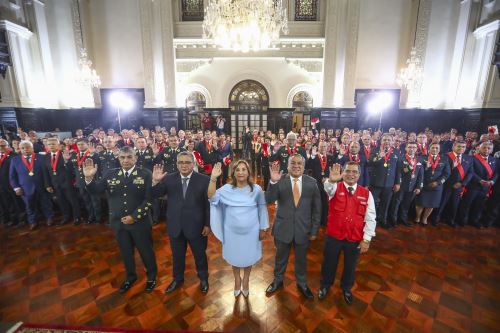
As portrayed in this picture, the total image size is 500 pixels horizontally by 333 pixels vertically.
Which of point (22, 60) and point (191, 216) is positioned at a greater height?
point (22, 60)

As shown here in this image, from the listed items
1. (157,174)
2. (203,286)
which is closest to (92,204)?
(157,174)

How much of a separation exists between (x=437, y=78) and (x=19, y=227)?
15931 mm

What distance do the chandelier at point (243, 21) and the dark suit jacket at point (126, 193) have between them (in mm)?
4044

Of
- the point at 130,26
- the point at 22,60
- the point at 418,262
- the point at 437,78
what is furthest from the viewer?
the point at 130,26

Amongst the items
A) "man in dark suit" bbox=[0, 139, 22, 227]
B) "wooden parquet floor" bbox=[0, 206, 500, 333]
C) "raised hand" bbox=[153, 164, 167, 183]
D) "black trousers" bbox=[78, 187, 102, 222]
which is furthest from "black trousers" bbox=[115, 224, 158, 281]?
"man in dark suit" bbox=[0, 139, 22, 227]

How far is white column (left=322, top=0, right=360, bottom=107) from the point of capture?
1078 centimetres

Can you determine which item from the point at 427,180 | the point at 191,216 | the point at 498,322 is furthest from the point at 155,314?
the point at 427,180

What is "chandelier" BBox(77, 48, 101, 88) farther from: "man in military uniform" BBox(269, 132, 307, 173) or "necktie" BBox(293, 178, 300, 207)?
"necktie" BBox(293, 178, 300, 207)

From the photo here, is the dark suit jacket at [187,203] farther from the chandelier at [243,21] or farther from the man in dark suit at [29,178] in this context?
the chandelier at [243,21]

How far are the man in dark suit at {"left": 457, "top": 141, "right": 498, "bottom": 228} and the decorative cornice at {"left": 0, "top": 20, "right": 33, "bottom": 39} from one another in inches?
577

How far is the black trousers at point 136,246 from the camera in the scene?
107 inches

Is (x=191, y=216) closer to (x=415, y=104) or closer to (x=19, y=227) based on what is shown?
(x=19, y=227)

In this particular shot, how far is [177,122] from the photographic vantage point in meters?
11.7

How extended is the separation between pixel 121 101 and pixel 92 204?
913cm
